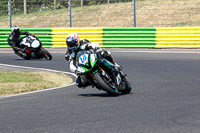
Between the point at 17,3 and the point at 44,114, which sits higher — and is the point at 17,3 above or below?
above

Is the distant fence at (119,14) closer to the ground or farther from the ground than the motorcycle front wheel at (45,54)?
farther from the ground

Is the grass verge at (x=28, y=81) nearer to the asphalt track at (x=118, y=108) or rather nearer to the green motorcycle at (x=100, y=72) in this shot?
the asphalt track at (x=118, y=108)

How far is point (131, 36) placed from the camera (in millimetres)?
20859

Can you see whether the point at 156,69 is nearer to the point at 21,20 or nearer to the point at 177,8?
the point at 177,8

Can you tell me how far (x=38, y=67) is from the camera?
15680 millimetres

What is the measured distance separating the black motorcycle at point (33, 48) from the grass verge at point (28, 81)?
3.34 m

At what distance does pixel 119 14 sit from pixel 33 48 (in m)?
13.0

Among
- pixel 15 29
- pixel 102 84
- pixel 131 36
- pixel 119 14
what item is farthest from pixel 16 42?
pixel 119 14

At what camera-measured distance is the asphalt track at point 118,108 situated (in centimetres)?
636

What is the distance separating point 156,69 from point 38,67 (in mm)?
3947

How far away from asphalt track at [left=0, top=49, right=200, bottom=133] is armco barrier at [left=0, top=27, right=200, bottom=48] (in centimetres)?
666

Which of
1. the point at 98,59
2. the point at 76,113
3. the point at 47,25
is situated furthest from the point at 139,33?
the point at 47,25

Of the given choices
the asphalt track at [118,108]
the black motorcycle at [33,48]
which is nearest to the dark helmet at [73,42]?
the asphalt track at [118,108]

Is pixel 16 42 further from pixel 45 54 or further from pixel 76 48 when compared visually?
pixel 76 48
